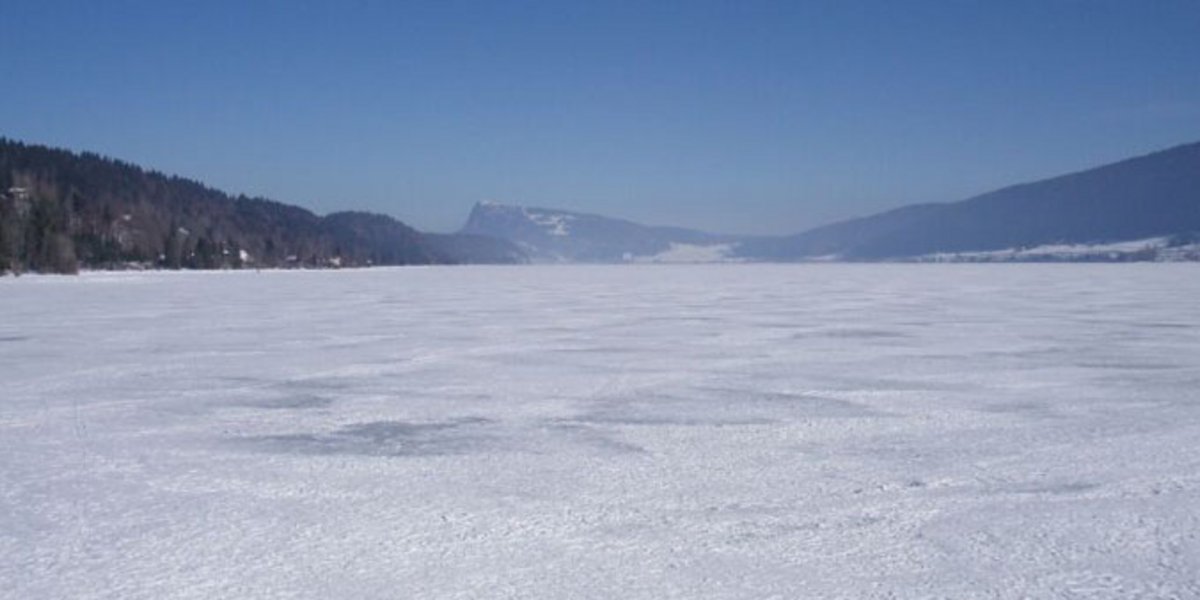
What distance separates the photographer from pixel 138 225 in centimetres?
9481

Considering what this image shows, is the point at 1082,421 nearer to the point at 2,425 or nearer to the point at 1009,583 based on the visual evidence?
the point at 1009,583

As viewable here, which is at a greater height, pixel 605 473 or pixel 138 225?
pixel 138 225

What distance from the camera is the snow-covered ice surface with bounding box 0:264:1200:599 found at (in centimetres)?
357

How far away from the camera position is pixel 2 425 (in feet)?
21.9

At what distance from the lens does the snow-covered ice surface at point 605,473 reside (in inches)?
141

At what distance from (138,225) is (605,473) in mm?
98878

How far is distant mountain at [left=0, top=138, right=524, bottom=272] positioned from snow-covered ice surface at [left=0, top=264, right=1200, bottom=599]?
54.5m

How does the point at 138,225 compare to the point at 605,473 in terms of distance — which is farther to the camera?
the point at 138,225

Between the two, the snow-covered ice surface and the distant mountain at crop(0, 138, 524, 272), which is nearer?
the snow-covered ice surface

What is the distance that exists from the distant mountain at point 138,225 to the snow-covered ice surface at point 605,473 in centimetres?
5452

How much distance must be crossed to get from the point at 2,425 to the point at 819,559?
538 centimetres

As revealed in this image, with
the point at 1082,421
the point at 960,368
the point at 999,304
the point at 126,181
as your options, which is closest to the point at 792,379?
the point at 960,368

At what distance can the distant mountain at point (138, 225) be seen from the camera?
203ft

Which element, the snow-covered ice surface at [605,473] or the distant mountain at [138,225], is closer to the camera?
the snow-covered ice surface at [605,473]
